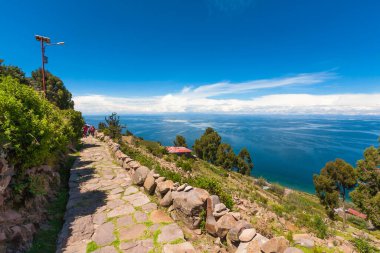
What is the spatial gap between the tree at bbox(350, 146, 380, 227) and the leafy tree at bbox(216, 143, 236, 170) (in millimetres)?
29278

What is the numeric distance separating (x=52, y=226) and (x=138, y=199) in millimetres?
2365

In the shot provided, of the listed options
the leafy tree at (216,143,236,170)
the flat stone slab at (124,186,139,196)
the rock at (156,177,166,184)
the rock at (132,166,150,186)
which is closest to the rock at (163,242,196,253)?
the rock at (156,177,166,184)

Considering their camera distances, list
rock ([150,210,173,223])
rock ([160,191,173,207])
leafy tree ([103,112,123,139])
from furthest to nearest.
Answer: leafy tree ([103,112,123,139]), rock ([160,191,173,207]), rock ([150,210,173,223])

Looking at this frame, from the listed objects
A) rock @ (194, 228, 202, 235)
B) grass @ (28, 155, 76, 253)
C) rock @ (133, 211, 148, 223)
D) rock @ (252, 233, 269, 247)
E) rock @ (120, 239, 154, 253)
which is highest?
rock @ (252, 233, 269, 247)

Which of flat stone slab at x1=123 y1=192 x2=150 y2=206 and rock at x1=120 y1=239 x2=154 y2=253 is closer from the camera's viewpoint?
rock at x1=120 y1=239 x2=154 y2=253

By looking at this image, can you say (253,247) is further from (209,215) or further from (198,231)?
(198,231)

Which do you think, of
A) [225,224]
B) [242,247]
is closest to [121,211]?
[225,224]

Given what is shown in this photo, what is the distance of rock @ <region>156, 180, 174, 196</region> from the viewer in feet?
20.5

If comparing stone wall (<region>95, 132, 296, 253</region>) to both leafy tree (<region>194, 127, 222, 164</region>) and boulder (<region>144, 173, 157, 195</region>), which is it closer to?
boulder (<region>144, 173, 157, 195</region>)

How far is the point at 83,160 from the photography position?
11.3 meters

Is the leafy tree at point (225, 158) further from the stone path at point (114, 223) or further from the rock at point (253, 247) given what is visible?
the rock at point (253, 247)

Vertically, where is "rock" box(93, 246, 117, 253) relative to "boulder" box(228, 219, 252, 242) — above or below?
below

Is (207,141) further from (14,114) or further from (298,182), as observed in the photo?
(14,114)

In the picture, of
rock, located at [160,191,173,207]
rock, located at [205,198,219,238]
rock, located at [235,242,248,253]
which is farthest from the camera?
rock, located at [160,191,173,207]
